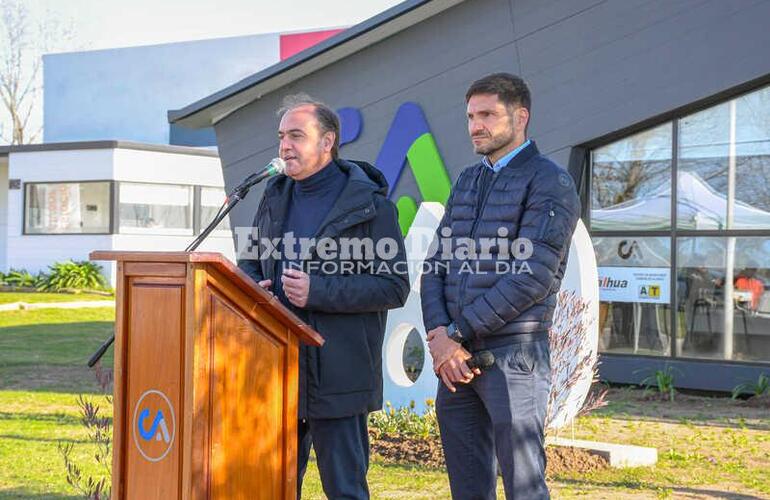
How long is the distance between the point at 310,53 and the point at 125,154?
17484 millimetres

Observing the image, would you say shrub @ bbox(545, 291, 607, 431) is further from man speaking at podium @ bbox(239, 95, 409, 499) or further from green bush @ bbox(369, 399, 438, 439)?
man speaking at podium @ bbox(239, 95, 409, 499)

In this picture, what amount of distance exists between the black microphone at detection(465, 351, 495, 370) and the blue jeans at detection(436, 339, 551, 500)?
0.02 metres

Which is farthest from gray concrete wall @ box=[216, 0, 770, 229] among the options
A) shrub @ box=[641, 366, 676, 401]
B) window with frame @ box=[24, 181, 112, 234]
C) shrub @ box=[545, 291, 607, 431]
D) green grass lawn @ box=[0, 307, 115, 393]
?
window with frame @ box=[24, 181, 112, 234]

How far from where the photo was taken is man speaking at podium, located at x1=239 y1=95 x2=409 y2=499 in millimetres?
4211

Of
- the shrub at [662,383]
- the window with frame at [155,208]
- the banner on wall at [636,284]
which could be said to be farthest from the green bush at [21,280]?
the shrub at [662,383]

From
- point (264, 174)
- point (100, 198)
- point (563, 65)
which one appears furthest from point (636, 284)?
point (100, 198)

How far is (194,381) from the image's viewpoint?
3.37 m

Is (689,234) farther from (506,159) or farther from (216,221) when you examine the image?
(216,221)

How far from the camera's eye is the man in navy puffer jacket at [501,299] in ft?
12.9

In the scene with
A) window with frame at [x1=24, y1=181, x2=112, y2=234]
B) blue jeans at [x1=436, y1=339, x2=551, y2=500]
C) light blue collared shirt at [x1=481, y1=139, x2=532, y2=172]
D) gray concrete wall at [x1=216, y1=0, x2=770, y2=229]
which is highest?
gray concrete wall at [x1=216, y1=0, x2=770, y2=229]

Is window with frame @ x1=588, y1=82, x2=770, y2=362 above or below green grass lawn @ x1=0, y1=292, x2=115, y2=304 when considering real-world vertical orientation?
above

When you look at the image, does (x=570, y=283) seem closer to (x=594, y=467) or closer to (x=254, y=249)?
(x=594, y=467)

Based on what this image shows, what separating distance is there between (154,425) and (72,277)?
2565cm

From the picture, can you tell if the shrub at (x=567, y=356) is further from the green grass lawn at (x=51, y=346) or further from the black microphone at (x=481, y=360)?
the green grass lawn at (x=51, y=346)
